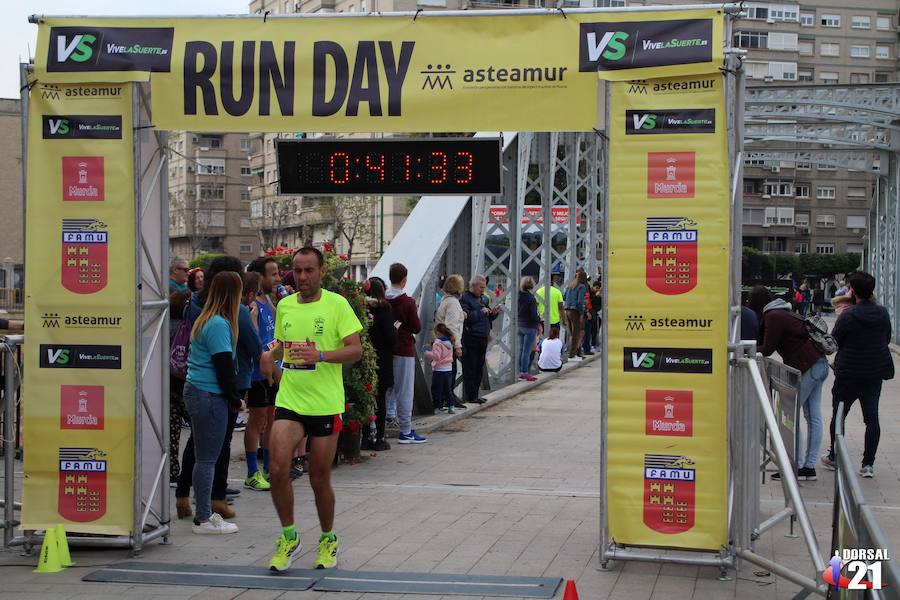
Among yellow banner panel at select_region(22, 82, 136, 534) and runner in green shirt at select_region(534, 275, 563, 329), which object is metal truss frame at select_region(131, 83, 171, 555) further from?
runner in green shirt at select_region(534, 275, 563, 329)

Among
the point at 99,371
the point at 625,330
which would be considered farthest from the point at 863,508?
the point at 99,371

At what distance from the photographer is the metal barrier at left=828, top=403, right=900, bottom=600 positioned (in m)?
3.15

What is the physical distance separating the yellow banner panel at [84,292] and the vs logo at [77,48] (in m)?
0.19

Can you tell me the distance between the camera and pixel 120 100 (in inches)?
311

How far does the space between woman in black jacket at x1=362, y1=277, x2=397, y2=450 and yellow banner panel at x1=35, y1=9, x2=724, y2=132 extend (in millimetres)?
4552

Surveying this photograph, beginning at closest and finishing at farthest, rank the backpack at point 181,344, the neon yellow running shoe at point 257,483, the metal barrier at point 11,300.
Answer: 1. the backpack at point 181,344
2. the neon yellow running shoe at point 257,483
3. the metal barrier at point 11,300

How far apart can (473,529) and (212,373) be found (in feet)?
7.28

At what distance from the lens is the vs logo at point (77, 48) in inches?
311

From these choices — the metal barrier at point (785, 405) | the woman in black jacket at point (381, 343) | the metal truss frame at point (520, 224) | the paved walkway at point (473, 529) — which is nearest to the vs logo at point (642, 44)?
the metal barrier at point (785, 405)

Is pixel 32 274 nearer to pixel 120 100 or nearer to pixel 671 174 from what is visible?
pixel 120 100

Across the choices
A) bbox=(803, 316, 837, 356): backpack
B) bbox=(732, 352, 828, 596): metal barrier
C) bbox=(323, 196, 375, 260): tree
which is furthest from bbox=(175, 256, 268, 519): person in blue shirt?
bbox=(323, 196, 375, 260): tree

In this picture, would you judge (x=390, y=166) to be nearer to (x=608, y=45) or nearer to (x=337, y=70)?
(x=337, y=70)

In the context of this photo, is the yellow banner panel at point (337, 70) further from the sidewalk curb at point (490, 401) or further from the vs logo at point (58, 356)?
the sidewalk curb at point (490, 401)

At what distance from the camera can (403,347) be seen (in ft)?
43.4
